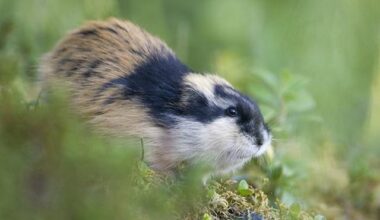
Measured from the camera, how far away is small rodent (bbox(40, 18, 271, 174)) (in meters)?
3.57

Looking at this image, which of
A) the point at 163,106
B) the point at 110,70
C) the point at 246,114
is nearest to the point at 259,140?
the point at 246,114

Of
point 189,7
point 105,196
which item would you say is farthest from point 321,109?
point 105,196

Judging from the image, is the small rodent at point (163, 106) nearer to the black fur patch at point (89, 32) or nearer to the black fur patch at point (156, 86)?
the black fur patch at point (156, 86)

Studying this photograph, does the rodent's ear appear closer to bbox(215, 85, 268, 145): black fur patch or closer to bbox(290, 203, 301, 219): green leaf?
bbox(215, 85, 268, 145): black fur patch

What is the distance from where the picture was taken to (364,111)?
20.2 feet

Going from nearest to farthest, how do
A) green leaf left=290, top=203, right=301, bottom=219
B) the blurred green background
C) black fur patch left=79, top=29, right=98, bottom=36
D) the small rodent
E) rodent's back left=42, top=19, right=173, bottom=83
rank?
green leaf left=290, top=203, right=301, bottom=219 < the small rodent < rodent's back left=42, top=19, right=173, bottom=83 < black fur patch left=79, top=29, right=98, bottom=36 < the blurred green background

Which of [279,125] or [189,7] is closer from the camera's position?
[279,125]

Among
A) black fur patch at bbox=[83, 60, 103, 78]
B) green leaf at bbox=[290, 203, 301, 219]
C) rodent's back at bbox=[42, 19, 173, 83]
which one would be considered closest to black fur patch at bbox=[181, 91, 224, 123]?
rodent's back at bbox=[42, 19, 173, 83]

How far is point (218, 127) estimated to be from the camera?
11.9ft

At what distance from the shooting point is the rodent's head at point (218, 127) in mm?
3586

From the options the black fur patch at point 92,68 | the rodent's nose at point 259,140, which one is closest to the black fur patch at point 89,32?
the black fur patch at point 92,68

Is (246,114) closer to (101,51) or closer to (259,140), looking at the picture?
(259,140)

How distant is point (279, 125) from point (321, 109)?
1.15 m

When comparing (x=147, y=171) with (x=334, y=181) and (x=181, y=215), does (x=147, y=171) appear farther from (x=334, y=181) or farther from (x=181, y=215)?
(x=334, y=181)
